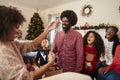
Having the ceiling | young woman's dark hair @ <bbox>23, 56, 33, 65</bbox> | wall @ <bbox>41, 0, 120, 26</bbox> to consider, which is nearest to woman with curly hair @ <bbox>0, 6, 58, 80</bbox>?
young woman's dark hair @ <bbox>23, 56, 33, 65</bbox>

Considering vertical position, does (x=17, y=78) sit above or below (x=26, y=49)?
below

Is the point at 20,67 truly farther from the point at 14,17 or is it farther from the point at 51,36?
the point at 51,36

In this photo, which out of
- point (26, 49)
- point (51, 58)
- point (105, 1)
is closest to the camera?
point (51, 58)

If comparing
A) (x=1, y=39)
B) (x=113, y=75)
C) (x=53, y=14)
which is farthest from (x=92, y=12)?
(x=1, y=39)

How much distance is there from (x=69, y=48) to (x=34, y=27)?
3655 millimetres

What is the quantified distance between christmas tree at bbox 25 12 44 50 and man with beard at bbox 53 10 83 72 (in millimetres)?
3493

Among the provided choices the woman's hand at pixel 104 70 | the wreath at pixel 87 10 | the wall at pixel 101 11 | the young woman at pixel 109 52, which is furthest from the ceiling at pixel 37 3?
the woman's hand at pixel 104 70

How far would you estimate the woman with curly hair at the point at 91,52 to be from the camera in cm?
206

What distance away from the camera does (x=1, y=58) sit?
0.83 metres

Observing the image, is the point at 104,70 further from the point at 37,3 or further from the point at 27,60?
the point at 37,3

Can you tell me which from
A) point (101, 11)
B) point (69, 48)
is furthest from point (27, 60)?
point (101, 11)

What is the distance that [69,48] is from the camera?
1.93 meters

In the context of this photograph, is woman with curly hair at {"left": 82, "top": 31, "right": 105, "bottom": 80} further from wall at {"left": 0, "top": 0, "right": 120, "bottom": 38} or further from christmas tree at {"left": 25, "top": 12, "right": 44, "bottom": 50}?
christmas tree at {"left": 25, "top": 12, "right": 44, "bottom": 50}

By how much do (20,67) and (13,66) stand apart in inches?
1.7
